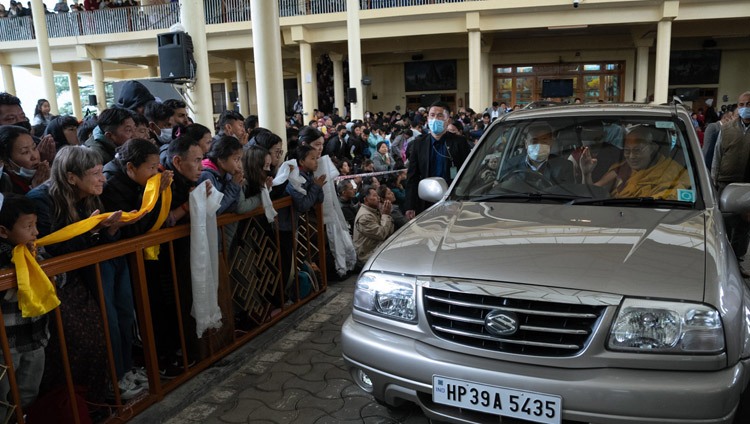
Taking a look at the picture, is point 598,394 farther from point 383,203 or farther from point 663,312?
point 383,203

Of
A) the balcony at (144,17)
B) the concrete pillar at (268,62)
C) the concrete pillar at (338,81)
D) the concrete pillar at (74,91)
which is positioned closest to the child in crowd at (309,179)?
the concrete pillar at (268,62)

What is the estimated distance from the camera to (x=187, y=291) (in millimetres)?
3637

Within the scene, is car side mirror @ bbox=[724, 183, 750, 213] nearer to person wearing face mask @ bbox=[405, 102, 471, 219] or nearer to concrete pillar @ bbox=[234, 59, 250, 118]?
person wearing face mask @ bbox=[405, 102, 471, 219]

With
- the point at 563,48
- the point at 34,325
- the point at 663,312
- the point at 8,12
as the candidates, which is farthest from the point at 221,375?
the point at 8,12

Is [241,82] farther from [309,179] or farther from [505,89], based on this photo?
[309,179]

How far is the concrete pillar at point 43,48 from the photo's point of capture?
66.9 ft

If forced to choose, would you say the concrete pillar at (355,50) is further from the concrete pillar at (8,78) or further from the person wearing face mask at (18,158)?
the concrete pillar at (8,78)

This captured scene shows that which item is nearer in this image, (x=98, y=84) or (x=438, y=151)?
(x=438, y=151)

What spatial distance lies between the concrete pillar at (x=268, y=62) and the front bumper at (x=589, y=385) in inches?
229

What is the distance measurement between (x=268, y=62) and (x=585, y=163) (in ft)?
17.7

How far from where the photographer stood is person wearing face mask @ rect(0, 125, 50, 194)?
135 inches

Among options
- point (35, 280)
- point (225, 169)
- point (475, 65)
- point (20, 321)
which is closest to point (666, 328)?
point (35, 280)

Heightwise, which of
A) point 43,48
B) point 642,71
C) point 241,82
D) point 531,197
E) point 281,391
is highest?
point 43,48

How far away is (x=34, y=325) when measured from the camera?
2.65 meters
